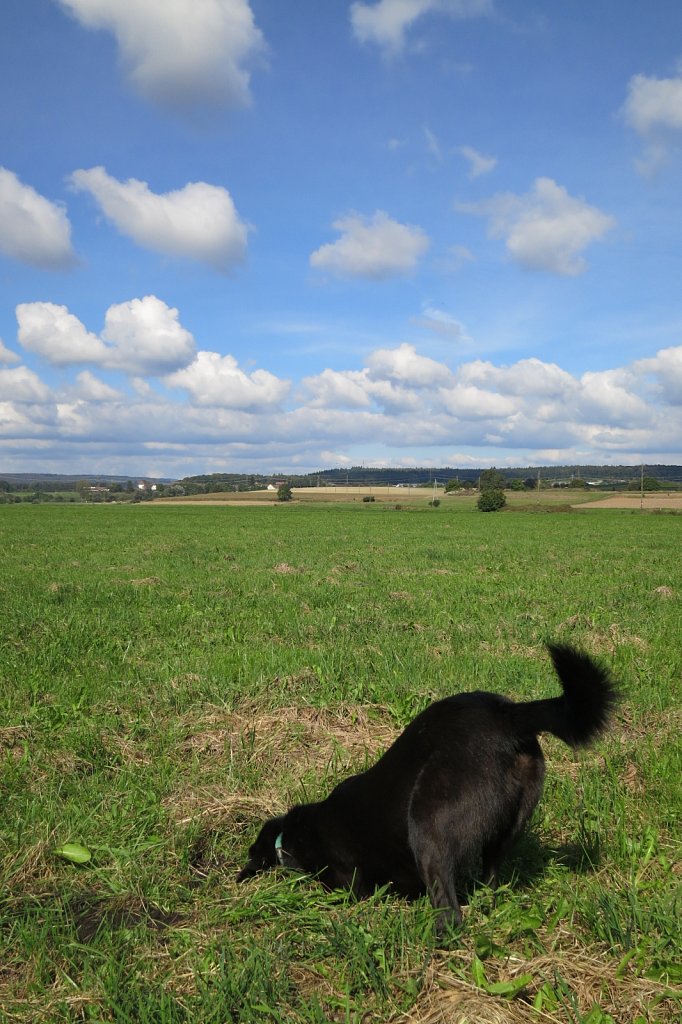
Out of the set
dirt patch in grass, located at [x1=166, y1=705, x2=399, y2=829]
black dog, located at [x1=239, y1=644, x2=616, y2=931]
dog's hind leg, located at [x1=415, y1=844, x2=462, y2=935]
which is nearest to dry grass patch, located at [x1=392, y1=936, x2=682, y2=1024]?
dog's hind leg, located at [x1=415, y1=844, x2=462, y2=935]

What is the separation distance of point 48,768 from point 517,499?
8828cm

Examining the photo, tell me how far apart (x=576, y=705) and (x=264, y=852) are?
2020 mm

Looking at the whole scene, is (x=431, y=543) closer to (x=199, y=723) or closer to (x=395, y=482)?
(x=199, y=723)

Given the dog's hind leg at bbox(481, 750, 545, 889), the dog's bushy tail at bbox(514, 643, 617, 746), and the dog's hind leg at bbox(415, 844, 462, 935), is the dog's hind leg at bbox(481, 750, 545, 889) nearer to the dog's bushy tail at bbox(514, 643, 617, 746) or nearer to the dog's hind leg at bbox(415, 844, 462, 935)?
the dog's bushy tail at bbox(514, 643, 617, 746)

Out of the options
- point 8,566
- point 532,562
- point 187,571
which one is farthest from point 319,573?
point 8,566

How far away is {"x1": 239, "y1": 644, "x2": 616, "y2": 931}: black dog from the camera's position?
9.82 feet

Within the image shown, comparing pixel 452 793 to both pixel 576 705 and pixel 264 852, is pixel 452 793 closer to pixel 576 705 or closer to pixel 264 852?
pixel 576 705

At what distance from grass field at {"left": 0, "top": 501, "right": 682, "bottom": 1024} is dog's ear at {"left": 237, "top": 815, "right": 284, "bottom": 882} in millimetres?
98

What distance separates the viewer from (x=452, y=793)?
3.00 m

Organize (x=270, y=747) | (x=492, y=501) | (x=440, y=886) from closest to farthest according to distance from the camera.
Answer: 1. (x=440, y=886)
2. (x=270, y=747)
3. (x=492, y=501)

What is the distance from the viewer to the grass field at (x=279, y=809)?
2.71m

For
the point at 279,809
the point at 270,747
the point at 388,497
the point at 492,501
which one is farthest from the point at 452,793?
the point at 388,497

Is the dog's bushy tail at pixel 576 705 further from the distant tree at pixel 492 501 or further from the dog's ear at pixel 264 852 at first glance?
the distant tree at pixel 492 501

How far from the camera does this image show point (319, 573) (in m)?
16.3
